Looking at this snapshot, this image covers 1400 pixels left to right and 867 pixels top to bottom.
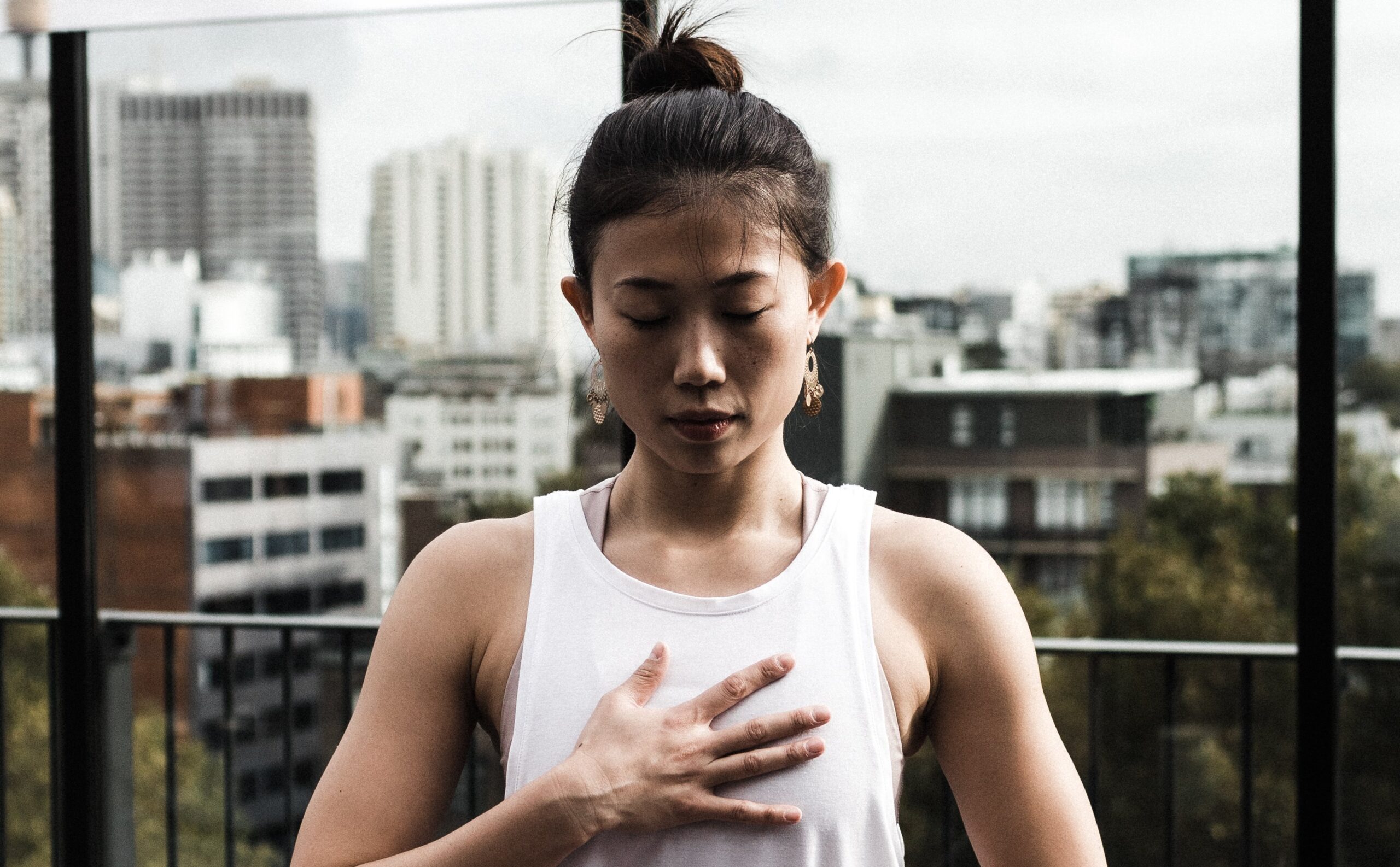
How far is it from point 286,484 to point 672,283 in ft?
81.9

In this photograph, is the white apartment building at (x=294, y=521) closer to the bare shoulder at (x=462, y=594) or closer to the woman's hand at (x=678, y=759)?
the bare shoulder at (x=462, y=594)

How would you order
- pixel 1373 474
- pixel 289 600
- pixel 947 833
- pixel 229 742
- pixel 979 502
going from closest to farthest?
pixel 947 833, pixel 229 742, pixel 1373 474, pixel 289 600, pixel 979 502

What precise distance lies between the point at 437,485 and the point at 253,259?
19.6ft

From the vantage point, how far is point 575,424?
70.6 ft

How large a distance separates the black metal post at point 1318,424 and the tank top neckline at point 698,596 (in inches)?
29.8

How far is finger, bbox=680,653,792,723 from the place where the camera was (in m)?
0.84

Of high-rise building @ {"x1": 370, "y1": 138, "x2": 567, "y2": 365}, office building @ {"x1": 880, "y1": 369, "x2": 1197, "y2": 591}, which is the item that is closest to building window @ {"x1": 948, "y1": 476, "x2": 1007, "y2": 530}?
office building @ {"x1": 880, "y1": 369, "x2": 1197, "y2": 591}

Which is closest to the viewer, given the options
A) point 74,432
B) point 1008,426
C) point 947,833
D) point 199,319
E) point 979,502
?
point 74,432

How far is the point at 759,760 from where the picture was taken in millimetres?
824

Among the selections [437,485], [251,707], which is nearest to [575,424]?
[437,485]

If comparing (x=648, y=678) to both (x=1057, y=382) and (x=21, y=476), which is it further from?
(x=21, y=476)

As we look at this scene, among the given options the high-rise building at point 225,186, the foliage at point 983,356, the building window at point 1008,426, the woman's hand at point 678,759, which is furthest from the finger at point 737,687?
the building window at point 1008,426

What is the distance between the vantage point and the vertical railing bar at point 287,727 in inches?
103

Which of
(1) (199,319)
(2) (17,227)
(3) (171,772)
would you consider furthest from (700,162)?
(1) (199,319)
